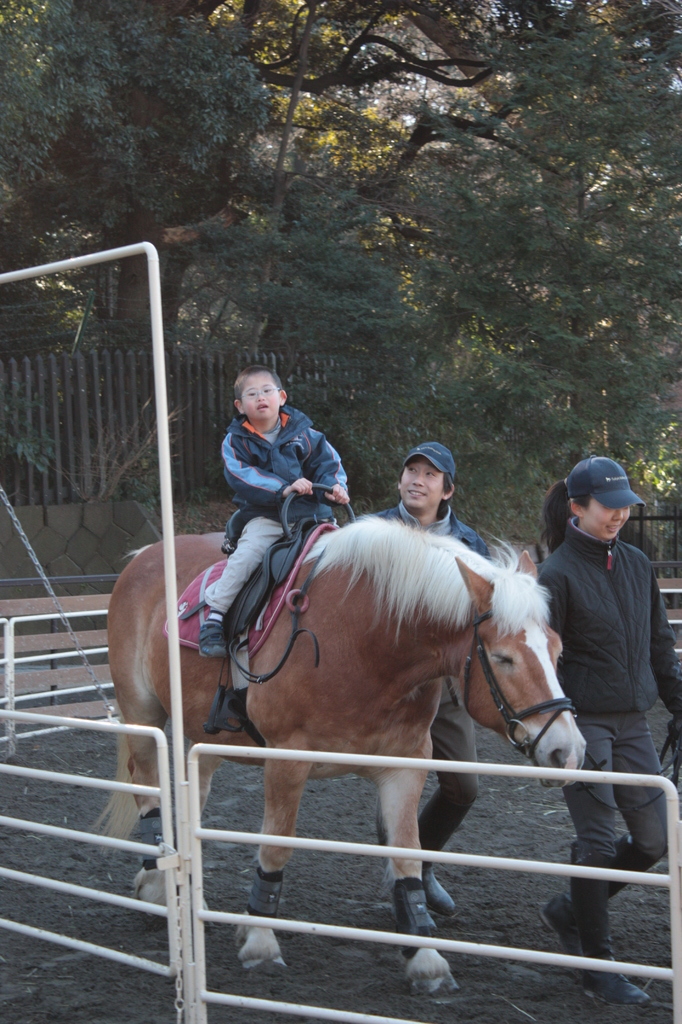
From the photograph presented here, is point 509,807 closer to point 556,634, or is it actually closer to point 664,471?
point 556,634

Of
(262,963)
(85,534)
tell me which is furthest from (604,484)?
(85,534)

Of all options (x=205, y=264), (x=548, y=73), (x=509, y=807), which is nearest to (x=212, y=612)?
(x=509, y=807)

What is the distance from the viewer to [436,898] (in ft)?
12.0

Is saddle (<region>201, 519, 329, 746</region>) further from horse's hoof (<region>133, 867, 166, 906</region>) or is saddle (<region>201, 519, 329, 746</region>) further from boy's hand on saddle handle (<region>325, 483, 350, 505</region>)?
horse's hoof (<region>133, 867, 166, 906</region>)

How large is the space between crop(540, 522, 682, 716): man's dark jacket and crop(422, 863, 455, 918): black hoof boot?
44.6 inches

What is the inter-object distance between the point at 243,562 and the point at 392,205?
34.0 feet

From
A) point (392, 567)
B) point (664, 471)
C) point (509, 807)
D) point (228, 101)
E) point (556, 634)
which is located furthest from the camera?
point (664, 471)

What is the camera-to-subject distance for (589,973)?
2.93 meters

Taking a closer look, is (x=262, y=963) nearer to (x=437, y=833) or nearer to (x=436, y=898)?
(x=436, y=898)

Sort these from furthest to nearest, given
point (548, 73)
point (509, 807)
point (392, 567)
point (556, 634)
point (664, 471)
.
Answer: point (664, 471) → point (548, 73) → point (509, 807) → point (392, 567) → point (556, 634)

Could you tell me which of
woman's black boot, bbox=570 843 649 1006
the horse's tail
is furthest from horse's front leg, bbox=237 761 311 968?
the horse's tail

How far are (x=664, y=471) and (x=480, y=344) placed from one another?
4.56 m

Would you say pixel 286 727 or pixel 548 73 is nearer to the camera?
pixel 286 727

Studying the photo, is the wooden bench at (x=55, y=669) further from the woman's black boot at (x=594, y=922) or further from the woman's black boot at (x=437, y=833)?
the woman's black boot at (x=594, y=922)
